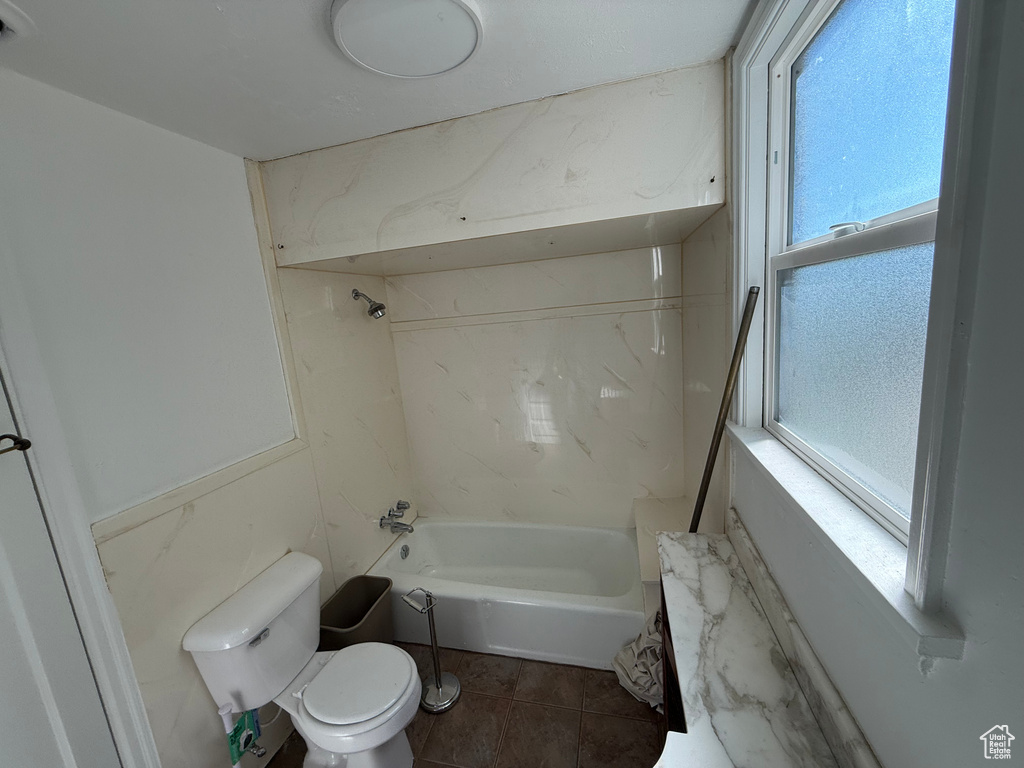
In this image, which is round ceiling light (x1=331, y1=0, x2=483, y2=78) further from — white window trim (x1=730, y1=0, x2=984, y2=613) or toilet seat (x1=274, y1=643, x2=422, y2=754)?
toilet seat (x1=274, y1=643, x2=422, y2=754)

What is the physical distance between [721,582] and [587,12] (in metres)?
1.53

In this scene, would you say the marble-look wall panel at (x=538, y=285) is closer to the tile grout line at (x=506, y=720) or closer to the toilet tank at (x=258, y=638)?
the toilet tank at (x=258, y=638)

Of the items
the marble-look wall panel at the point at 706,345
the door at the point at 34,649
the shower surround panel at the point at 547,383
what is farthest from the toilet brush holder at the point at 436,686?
the marble-look wall panel at the point at 706,345

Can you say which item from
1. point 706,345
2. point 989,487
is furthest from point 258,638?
point 706,345

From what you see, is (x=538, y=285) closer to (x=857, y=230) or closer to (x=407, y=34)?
(x=407, y=34)

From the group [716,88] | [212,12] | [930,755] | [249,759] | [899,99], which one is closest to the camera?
[930,755]

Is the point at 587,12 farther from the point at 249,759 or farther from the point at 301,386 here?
the point at 249,759

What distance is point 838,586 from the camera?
2.40 feet

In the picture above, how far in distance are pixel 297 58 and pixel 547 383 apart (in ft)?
5.45

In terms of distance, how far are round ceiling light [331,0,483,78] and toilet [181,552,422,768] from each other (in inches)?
64.4

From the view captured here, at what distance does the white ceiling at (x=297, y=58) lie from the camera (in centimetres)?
87

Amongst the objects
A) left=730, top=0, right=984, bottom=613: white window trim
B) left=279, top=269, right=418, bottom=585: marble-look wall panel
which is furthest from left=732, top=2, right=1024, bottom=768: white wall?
left=279, top=269, right=418, bottom=585: marble-look wall panel

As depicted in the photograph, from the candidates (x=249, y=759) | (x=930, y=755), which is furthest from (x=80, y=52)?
(x=249, y=759)

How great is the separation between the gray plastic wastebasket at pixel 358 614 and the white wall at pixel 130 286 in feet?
2.70
